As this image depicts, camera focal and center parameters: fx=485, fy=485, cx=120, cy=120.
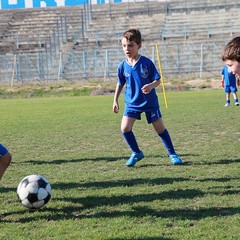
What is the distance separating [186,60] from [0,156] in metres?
28.2

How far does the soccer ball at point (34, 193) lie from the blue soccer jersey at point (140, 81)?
2.37 metres

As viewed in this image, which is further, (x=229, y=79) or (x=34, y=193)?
(x=229, y=79)

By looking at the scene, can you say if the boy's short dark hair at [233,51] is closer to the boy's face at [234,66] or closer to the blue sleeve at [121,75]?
the boy's face at [234,66]

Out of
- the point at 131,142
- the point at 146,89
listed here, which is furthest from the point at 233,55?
the point at 131,142

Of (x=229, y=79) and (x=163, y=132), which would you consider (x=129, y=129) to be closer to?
(x=163, y=132)

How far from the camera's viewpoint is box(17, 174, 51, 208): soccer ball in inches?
171

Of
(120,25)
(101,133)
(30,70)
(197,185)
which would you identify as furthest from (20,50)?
(197,185)

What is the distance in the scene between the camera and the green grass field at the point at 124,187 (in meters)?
3.76

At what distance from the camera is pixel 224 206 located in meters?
4.30

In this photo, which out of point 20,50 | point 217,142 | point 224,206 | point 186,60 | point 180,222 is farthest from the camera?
point 20,50

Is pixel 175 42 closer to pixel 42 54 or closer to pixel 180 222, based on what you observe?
pixel 42 54

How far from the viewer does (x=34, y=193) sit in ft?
14.3

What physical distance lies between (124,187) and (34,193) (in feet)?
3.76

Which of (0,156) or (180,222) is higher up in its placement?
(0,156)
